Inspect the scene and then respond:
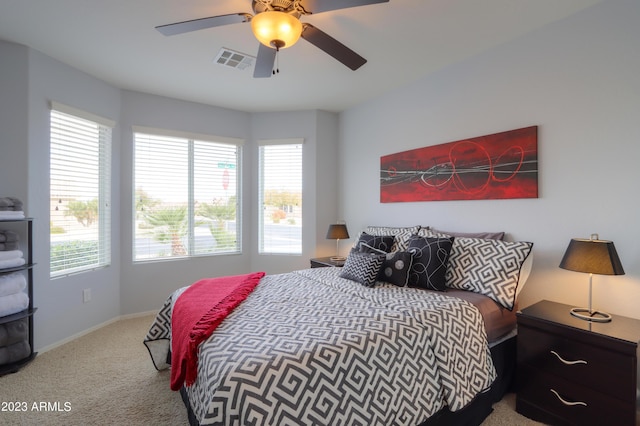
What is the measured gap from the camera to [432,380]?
1.50 metres

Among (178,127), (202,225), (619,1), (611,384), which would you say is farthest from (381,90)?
(611,384)

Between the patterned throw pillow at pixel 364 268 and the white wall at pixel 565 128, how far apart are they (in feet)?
3.18

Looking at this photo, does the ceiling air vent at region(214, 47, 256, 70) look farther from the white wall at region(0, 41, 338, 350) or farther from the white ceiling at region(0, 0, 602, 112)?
the white wall at region(0, 41, 338, 350)

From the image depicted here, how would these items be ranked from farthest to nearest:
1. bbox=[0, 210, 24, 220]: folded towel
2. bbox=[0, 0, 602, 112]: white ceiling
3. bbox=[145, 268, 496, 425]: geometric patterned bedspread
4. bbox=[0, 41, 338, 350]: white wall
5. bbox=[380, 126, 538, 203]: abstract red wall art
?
bbox=[0, 41, 338, 350]: white wall < bbox=[380, 126, 538, 203]: abstract red wall art < bbox=[0, 210, 24, 220]: folded towel < bbox=[0, 0, 602, 112]: white ceiling < bbox=[145, 268, 496, 425]: geometric patterned bedspread

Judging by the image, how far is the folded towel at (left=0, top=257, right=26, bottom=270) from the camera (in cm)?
226

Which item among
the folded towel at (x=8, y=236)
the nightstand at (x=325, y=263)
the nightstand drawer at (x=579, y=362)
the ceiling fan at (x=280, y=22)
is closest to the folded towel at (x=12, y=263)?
the folded towel at (x=8, y=236)

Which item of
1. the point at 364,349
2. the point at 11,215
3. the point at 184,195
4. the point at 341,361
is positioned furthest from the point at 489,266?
the point at 11,215

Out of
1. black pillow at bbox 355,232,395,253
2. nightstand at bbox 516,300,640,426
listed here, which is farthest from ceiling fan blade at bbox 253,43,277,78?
nightstand at bbox 516,300,640,426

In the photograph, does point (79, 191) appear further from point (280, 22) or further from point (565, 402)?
point (565, 402)

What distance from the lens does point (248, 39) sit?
2.38m

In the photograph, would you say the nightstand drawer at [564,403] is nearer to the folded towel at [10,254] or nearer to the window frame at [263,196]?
the window frame at [263,196]

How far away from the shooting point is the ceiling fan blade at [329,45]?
174cm

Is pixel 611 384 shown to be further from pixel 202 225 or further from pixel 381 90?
pixel 202 225

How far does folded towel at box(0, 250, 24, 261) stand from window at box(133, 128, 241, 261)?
3.86 feet
